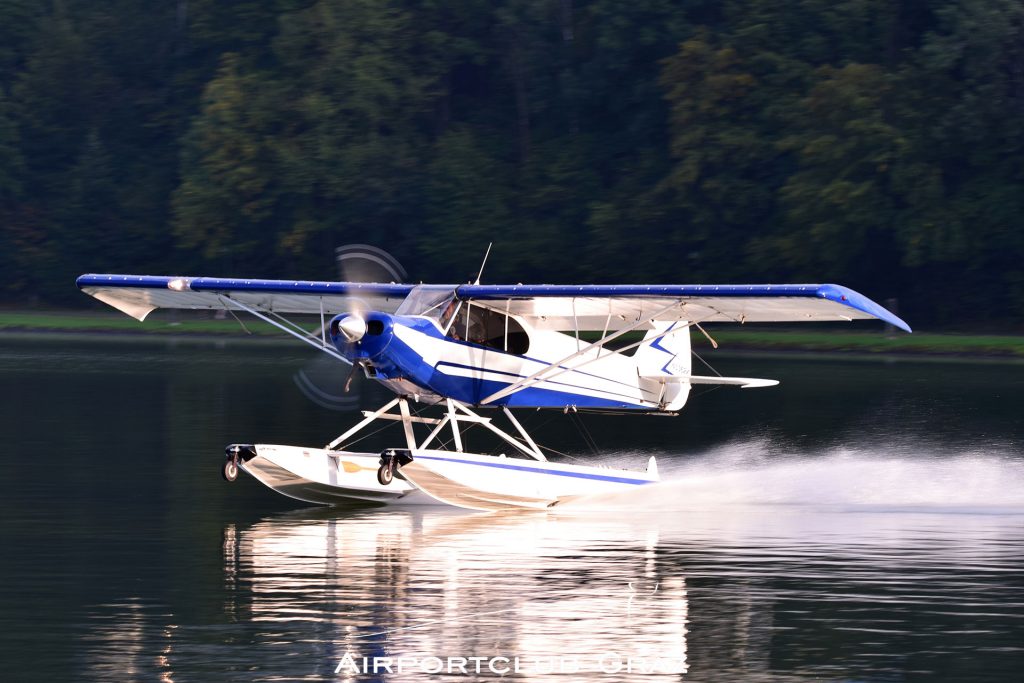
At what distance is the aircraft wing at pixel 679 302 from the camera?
15338 mm

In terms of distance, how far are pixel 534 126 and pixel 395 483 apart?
48156 millimetres

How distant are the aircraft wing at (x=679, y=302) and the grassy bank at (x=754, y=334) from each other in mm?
26352

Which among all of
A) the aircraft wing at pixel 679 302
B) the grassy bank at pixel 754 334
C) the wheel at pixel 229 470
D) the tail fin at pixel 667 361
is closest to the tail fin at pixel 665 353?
the tail fin at pixel 667 361

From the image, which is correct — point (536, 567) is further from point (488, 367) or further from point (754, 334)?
point (754, 334)

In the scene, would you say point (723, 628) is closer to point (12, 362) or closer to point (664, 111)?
point (12, 362)

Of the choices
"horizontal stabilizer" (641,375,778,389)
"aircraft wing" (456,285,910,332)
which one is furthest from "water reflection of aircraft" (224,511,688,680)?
"horizontal stabilizer" (641,375,778,389)

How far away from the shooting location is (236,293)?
18422 mm

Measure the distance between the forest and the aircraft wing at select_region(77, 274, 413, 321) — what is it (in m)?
33.2

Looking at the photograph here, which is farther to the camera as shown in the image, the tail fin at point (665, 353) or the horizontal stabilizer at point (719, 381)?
the tail fin at point (665, 353)

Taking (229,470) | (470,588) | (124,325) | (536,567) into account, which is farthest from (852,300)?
(124,325)

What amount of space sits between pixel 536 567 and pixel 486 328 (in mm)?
4570

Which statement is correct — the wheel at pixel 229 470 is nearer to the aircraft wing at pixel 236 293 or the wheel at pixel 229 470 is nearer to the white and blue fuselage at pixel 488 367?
the white and blue fuselage at pixel 488 367

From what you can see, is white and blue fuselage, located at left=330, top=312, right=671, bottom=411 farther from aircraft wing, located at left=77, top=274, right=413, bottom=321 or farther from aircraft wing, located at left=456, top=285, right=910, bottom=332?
aircraft wing, located at left=77, top=274, right=413, bottom=321

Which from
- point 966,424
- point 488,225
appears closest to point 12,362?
point 966,424
